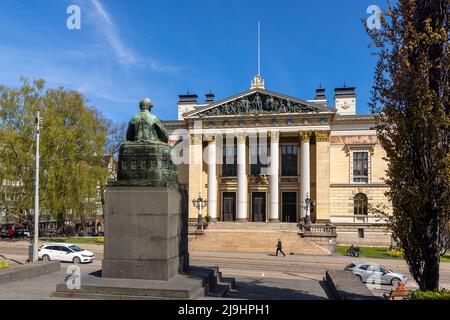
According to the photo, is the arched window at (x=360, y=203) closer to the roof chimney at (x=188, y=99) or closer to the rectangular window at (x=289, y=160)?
the rectangular window at (x=289, y=160)

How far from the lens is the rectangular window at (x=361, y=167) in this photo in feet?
167

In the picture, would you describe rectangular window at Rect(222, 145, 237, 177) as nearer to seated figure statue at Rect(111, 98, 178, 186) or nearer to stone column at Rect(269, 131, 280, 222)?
stone column at Rect(269, 131, 280, 222)

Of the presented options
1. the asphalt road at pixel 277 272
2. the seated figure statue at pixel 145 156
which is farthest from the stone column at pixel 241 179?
the seated figure statue at pixel 145 156

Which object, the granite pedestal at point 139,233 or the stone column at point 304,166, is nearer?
the granite pedestal at point 139,233

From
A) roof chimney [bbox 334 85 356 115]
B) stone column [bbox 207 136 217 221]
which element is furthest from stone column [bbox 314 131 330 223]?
stone column [bbox 207 136 217 221]

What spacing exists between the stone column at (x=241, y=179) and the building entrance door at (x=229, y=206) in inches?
120

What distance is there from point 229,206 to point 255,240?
45.0 feet

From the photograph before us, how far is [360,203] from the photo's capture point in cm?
5094

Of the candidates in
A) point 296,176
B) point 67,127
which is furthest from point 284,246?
point 67,127

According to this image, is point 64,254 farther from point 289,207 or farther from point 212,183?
point 289,207

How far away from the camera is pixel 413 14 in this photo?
474 inches

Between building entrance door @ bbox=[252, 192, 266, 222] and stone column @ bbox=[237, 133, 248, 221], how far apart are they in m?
2.52
